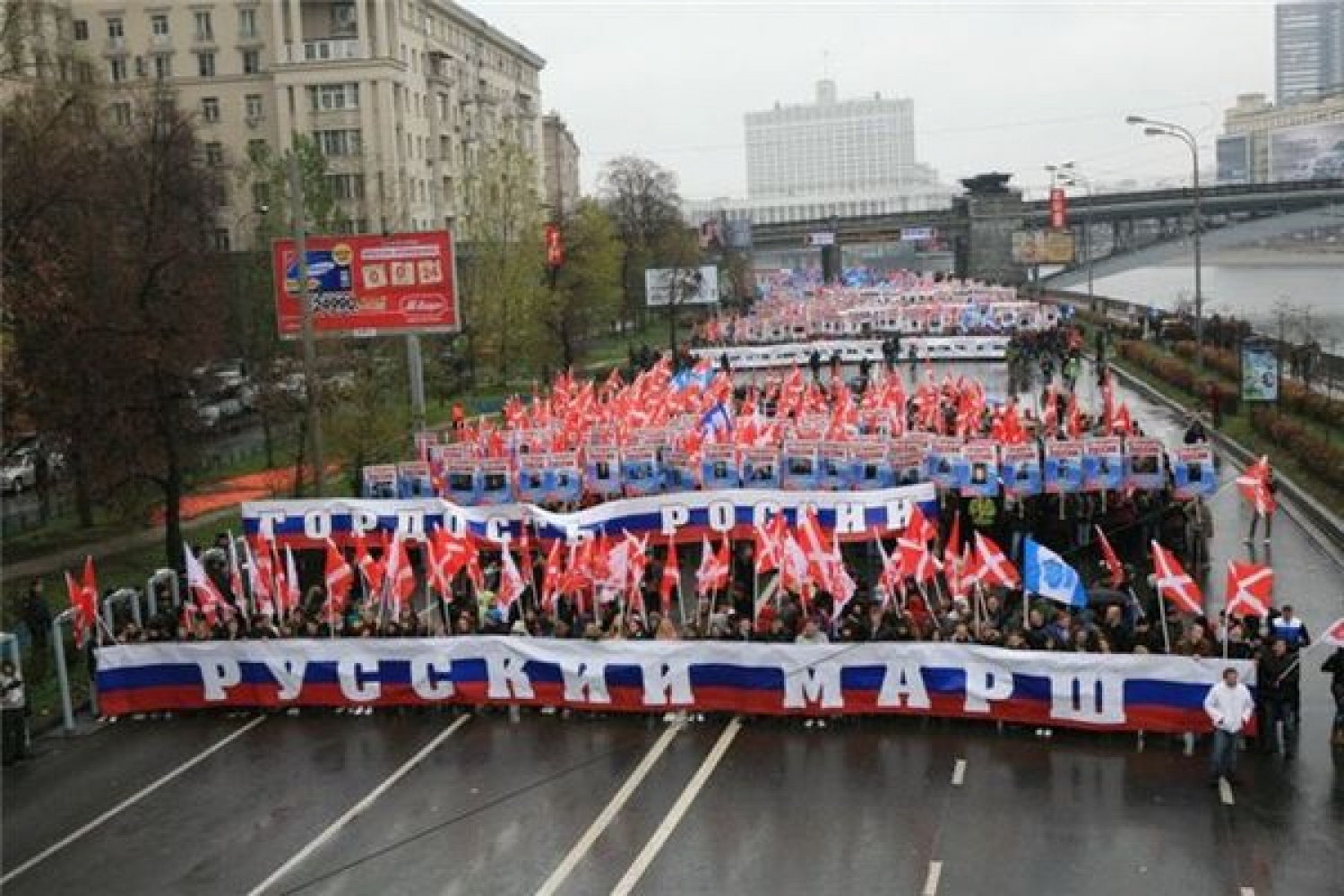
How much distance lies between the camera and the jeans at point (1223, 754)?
1561 centimetres

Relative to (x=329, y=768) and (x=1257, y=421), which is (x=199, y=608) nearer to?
(x=329, y=768)

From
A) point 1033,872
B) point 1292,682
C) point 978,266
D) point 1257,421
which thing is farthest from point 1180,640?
point 978,266

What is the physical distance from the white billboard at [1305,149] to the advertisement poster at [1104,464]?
448ft

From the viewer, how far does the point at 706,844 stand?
1499cm

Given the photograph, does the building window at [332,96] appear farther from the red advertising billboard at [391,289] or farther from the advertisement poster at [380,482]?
the advertisement poster at [380,482]

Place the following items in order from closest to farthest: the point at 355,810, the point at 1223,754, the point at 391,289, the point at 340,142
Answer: the point at 1223,754 < the point at 355,810 < the point at 391,289 < the point at 340,142

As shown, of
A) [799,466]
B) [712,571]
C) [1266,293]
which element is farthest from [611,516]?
[1266,293]

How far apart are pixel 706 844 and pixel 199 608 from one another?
10365 mm

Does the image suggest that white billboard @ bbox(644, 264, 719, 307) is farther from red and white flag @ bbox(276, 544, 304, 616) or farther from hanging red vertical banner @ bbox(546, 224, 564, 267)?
red and white flag @ bbox(276, 544, 304, 616)

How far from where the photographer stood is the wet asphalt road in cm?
1406

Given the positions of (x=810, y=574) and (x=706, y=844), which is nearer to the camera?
(x=706, y=844)

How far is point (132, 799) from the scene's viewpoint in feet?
57.6

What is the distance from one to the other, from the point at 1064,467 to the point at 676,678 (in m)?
11.7

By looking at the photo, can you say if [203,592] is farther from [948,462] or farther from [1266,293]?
[1266,293]
